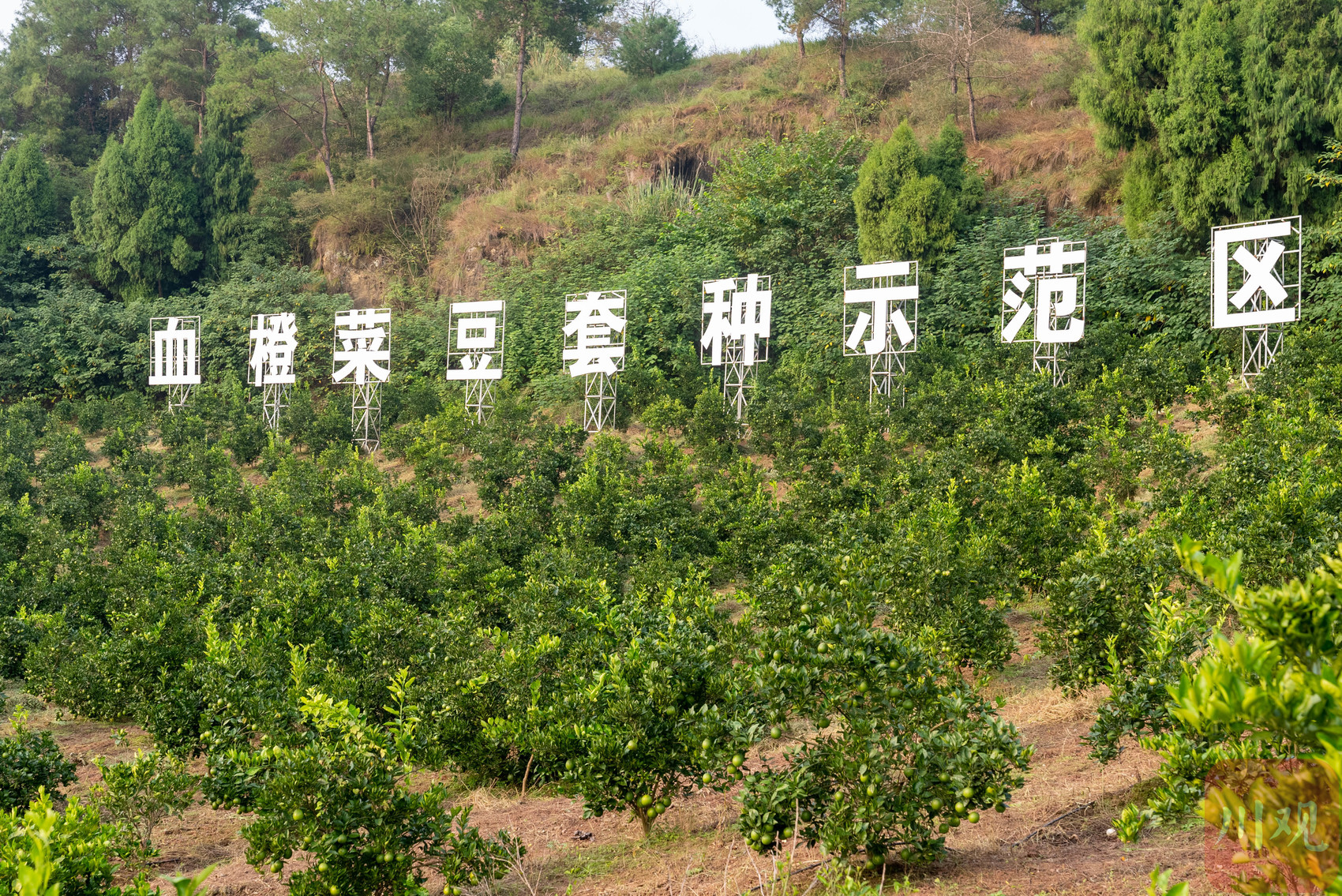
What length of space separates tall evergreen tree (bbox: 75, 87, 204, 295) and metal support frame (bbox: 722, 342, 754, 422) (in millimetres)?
16779

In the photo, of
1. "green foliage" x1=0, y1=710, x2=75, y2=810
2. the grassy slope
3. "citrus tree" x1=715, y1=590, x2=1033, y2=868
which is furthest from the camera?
the grassy slope

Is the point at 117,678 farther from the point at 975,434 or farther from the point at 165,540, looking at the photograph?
the point at 975,434

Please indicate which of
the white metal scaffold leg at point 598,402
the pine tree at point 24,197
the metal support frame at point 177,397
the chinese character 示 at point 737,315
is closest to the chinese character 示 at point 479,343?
the white metal scaffold leg at point 598,402

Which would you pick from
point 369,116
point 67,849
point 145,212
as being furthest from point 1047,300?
point 145,212

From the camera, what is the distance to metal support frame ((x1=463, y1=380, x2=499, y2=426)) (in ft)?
57.4

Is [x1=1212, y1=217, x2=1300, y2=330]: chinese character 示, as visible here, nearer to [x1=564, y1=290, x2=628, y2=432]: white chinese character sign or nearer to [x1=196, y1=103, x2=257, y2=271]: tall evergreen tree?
[x1=564, y1=290, x2=628, y2=432]: white chinese character sign

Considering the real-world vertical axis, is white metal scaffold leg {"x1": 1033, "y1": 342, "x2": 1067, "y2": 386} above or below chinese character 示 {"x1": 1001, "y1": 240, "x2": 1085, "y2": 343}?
below

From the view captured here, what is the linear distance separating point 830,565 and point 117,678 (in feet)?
18.8

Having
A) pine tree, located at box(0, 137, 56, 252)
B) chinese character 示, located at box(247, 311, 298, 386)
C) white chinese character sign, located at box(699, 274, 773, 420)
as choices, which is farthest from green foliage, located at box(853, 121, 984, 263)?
pine tree, located at box(0, 137, 56, 252)

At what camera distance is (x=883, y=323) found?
1512 cm

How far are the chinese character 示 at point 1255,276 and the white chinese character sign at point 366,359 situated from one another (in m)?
13.4

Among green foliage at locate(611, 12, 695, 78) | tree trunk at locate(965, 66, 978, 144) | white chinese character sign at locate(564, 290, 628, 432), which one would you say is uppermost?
green foliage at locate(611, 12, 695, 78)

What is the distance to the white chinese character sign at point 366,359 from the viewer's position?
18.2m

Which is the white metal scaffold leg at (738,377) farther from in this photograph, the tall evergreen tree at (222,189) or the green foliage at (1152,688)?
the tall evergreen tree at (222,189)
